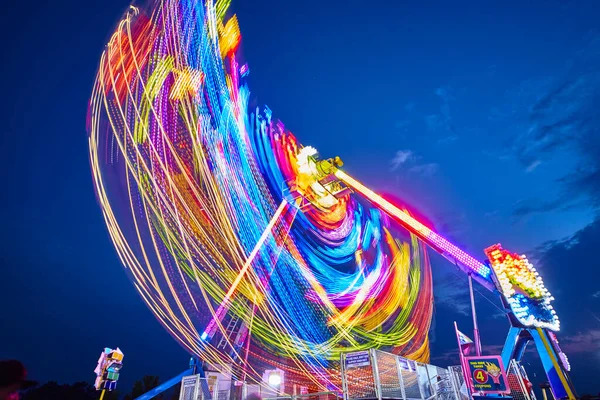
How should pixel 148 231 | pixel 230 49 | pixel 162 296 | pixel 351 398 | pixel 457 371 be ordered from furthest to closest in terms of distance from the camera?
pixel 230 49, pixel 457 371, pixel 148 231, pixel 162 296, pixel 351 398

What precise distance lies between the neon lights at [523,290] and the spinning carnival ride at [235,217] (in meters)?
0.08

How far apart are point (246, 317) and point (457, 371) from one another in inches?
361

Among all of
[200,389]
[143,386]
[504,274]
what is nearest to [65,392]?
[143,386]

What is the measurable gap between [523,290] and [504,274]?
5.48ft

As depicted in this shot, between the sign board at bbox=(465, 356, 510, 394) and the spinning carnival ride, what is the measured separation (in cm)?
583

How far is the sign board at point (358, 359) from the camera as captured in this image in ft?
27.2

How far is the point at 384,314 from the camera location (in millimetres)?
20891

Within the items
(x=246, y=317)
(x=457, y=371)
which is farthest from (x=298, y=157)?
(x=457, y=371)

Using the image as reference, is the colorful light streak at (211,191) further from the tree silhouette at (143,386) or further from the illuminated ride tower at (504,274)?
the tree silhouette at (143,386)

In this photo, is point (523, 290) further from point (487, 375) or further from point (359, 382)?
point (359, 382)

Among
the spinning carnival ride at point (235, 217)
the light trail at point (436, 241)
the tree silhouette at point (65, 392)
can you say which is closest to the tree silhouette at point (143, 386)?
the tree silhouette at point (65, 392)

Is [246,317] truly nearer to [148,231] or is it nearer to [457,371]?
[148,231]

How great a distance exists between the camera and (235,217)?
13.3 metres

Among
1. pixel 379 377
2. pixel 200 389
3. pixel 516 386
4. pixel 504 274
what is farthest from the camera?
pixel 504 274
